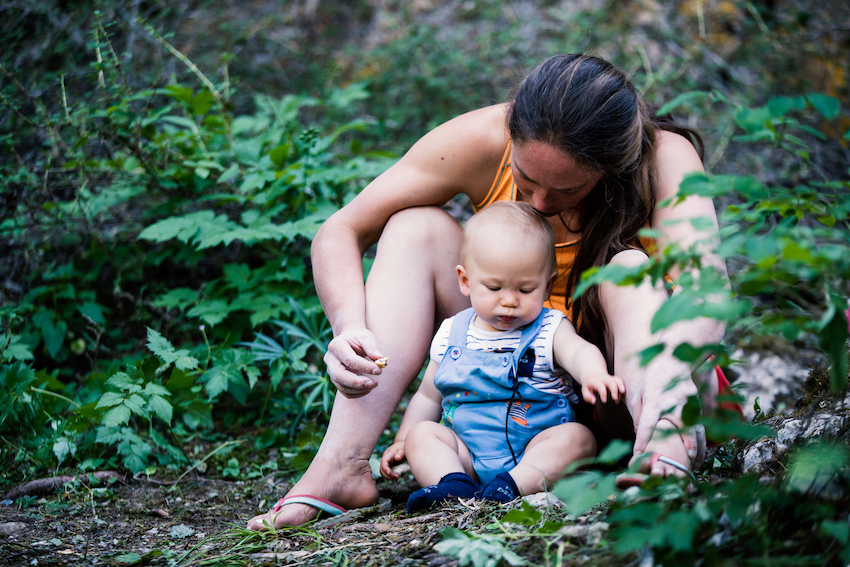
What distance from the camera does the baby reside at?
5.52ft

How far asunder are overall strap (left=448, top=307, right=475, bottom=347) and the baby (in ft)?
0.06

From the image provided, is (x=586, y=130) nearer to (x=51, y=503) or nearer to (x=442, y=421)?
(x=442, y=421)

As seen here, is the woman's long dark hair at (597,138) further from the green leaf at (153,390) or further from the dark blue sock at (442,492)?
the green leaf at (153,390)

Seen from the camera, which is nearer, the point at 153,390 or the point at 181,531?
the point at 181,531

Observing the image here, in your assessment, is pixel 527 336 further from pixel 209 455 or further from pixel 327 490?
pixel 209 455

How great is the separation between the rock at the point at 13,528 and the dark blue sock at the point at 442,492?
1.01 metres

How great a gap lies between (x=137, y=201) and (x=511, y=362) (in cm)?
253

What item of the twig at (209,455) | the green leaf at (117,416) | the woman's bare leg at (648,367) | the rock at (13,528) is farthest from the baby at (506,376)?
the rock at (13,528)

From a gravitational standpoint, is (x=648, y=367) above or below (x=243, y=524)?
above

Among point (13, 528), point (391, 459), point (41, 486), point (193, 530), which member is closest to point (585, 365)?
point (391, 459)

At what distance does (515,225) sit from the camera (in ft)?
5.71

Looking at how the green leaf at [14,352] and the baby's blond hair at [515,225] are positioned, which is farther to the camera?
the green leaf at [14,352]

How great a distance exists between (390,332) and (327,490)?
48 centimetres

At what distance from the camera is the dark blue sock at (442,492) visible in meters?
1.59
